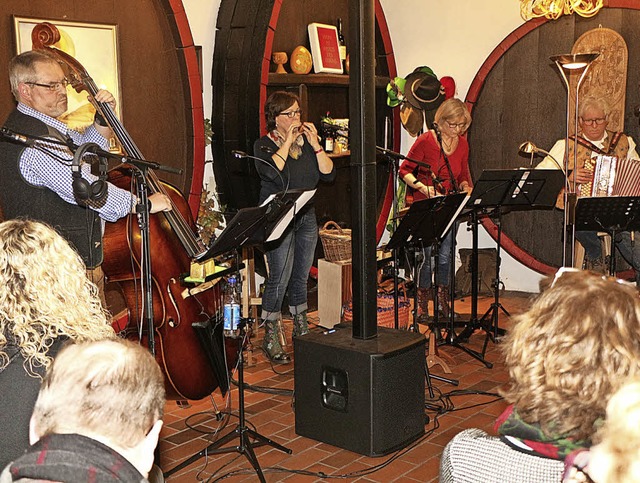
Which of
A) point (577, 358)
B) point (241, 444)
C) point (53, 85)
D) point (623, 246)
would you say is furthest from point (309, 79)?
point (577, 358)

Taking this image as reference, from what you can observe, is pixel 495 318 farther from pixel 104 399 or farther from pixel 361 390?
pixel 104 399

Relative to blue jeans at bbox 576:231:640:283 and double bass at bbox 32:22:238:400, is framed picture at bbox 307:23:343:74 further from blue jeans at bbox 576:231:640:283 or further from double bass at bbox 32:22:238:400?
double bass at bbox 32:22:238:400

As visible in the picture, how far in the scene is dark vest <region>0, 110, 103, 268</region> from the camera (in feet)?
11.8

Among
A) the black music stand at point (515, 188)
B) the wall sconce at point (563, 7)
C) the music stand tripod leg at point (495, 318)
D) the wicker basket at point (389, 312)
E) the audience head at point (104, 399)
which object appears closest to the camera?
the audience head at point (104, 399)

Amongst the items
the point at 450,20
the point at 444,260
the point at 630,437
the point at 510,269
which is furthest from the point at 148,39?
the point at 630,437

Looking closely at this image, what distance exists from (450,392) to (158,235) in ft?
6.63

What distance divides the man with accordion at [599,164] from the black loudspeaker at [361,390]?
2.57m

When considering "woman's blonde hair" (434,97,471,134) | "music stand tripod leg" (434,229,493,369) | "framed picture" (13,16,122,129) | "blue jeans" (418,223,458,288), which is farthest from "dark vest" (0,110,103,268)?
"woman's blonde hair" (434,97,471,134)

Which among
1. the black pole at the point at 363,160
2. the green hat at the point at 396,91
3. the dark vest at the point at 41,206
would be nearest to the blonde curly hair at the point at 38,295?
the dark vest at the point at 41,206

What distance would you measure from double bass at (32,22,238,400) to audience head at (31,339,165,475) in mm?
2017

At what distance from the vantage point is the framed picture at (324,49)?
647cm

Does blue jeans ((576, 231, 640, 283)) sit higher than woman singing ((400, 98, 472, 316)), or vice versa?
woman singing ((400, 98, 472, 316))

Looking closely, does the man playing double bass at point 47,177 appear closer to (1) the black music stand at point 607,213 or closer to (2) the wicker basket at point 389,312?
(2) the wicker basket at point 389,312

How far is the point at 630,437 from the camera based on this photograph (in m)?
1.19
